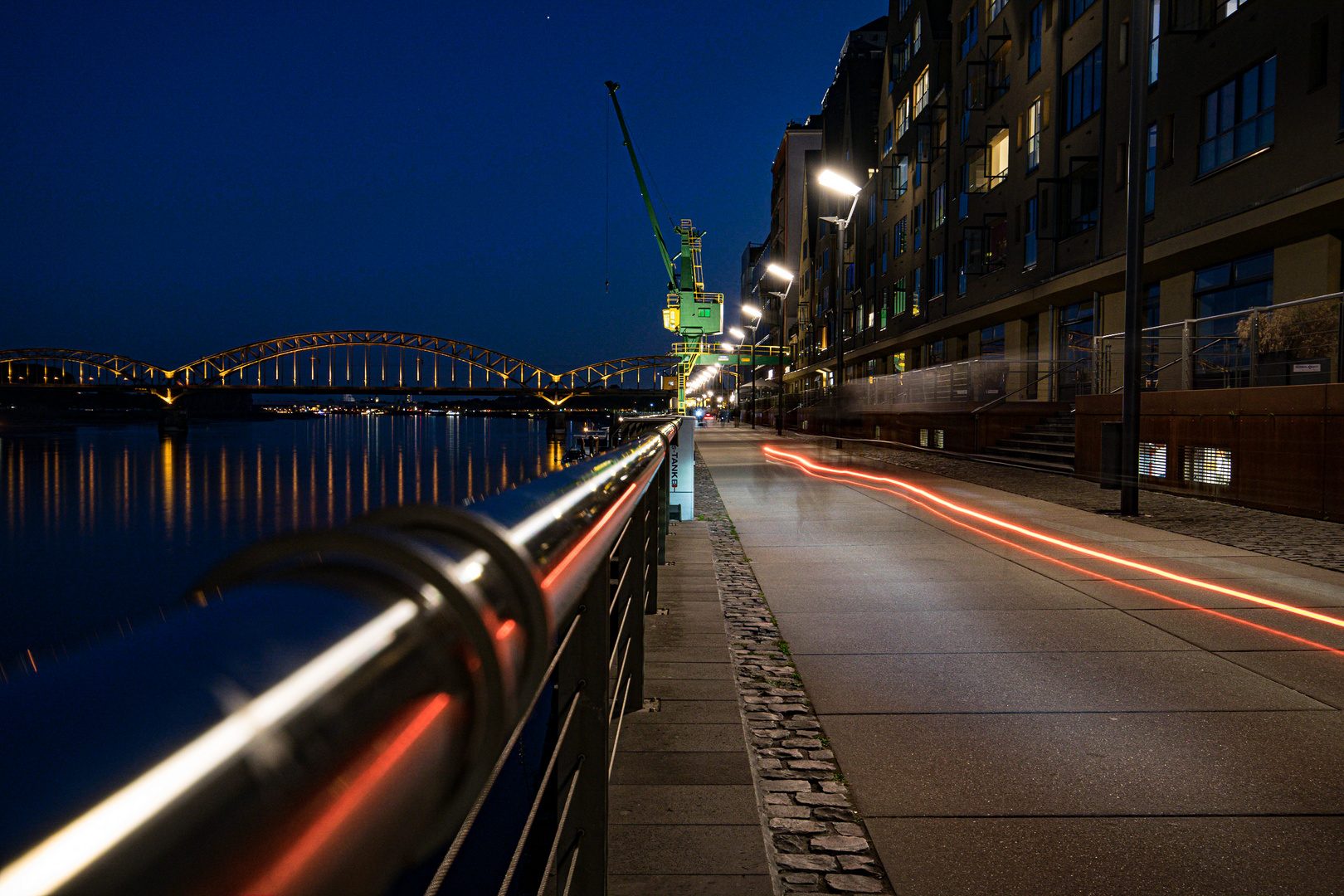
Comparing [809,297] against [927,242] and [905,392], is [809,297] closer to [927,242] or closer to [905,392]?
[927,242]

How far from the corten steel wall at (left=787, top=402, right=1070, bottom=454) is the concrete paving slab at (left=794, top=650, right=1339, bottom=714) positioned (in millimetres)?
19724

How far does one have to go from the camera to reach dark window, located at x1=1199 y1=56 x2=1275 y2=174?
59.8 feet

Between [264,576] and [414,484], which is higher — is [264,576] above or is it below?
above

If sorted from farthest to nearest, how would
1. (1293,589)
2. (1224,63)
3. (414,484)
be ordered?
(414,484)
(1224,63)
(1293,589)

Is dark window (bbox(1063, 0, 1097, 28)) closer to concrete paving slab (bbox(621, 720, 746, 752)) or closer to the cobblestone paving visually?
the cobblestone paving

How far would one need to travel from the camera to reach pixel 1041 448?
21562mm

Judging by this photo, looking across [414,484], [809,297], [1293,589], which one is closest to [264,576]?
[1293,589]

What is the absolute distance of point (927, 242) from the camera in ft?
136

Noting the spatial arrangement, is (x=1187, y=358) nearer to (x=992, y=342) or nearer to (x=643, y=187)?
(x=992, y=342)

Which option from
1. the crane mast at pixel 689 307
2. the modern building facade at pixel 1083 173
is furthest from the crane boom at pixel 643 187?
the modern building facade at pixel 1083 173

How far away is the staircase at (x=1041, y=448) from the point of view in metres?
20.1

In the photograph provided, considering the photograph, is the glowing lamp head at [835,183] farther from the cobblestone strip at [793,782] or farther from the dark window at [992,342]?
the cobblestone strip at [793,782]

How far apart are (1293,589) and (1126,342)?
20.0ft

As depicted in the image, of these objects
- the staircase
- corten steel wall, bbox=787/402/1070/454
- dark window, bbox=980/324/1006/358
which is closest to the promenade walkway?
the staircase
